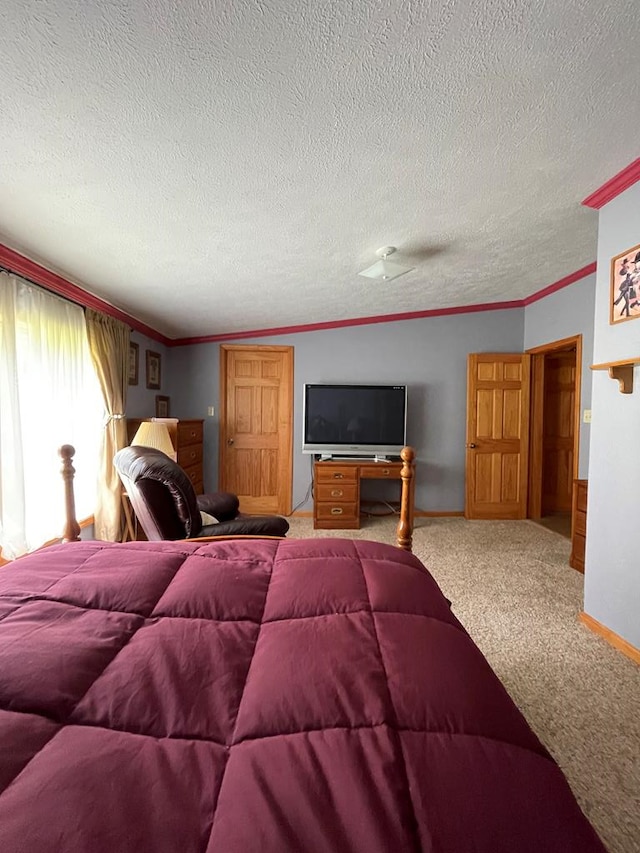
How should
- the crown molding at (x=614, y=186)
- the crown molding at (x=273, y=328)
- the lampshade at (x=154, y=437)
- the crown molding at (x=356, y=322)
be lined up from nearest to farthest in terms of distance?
the crown molding at (x=614, y=186) → the crown molding at (x=273, y=328) → the lampshade at (x=154, y=437) → the crown molding at (x=356, y=322)

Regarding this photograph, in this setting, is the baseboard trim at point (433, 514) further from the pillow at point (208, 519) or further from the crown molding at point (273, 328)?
the crown molding at point (273, 328)

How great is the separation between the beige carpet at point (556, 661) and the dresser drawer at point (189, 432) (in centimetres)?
218

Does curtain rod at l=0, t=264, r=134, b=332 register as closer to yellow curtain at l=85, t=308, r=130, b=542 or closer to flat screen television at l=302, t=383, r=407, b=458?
yellow curtain at l=85, t=308, r=130, b=542

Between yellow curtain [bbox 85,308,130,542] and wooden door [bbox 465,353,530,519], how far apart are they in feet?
11.7

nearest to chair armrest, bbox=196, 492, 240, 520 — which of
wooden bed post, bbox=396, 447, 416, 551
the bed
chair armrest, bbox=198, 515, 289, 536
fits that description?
chair armrest, bbox=198, 515, 289, 536

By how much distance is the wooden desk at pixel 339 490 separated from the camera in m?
3.90

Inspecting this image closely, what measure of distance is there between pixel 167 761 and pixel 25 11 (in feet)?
5.58

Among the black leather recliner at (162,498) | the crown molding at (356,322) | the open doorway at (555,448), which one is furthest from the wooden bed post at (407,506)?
the open doorway at (555,448)

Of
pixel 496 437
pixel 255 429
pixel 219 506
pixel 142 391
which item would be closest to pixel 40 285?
pixel 142 391

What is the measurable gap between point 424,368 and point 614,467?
2514 millimetres

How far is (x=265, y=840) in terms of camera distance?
476 millimetres

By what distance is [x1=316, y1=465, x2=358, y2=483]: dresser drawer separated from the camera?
389cm

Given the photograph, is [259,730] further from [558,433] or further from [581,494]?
[558,433]

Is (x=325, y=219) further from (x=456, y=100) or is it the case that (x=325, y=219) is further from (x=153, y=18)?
(x=153, y=18)
